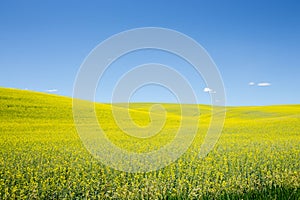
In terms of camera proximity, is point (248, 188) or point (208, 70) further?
point (208, 70)

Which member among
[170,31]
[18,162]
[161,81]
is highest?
[170,31]

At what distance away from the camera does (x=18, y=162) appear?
1369 centimetres

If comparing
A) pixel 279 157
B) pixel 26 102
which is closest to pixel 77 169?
pixel 279 157

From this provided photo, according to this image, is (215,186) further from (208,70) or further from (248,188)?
(208,70)

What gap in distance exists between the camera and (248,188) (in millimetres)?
10273

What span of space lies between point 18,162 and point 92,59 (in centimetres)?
507

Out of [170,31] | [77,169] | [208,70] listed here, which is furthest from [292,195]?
[170,31]

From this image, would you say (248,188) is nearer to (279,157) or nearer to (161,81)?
(279,157)

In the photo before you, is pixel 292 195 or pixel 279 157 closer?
pixel 292 195

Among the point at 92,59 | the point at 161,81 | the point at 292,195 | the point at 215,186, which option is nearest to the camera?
the point at 292,195

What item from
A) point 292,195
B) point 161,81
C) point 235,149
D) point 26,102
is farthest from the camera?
point 26,102

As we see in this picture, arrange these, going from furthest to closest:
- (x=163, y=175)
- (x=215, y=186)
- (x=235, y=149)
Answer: (x=235, y=149) < (x=163, y=175) < (x=215, y=186)

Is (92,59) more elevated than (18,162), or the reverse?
(92,59)

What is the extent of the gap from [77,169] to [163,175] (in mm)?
3020
